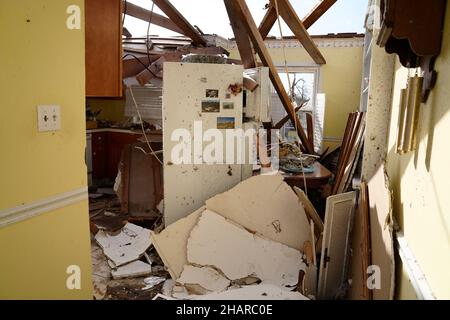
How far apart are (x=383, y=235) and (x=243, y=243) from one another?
53.6 inches

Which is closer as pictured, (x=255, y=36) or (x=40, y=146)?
(x=40, y=146)

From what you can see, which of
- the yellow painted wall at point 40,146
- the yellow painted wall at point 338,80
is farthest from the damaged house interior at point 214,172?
the yellow painted wall at point 338,80

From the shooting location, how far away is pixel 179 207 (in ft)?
11.6

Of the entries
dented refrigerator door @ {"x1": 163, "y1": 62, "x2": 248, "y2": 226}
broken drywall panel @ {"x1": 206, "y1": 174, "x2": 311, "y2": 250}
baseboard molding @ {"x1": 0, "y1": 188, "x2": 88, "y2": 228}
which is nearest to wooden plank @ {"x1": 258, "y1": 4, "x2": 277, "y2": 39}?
dented refrigerator door @ {"x1": 163, "y1": 62, "x2": 248, "y2": 226}

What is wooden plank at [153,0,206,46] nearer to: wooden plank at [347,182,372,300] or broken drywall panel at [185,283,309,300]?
→ wooden plank at [347,182,372,300]

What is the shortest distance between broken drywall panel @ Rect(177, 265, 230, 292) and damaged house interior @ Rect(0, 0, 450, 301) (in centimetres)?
1

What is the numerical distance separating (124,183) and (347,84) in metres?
4.25

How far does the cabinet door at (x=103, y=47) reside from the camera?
230cm

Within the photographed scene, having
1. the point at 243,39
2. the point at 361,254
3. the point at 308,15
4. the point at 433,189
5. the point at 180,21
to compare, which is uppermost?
the point at 308,15

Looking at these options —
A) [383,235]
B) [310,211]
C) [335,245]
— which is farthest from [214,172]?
[383,235]

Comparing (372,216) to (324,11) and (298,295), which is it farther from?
(324,11)

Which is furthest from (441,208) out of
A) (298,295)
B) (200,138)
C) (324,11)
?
(324,11)

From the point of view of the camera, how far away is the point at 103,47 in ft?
7.83

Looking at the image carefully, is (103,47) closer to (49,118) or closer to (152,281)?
Result: (49,118)
